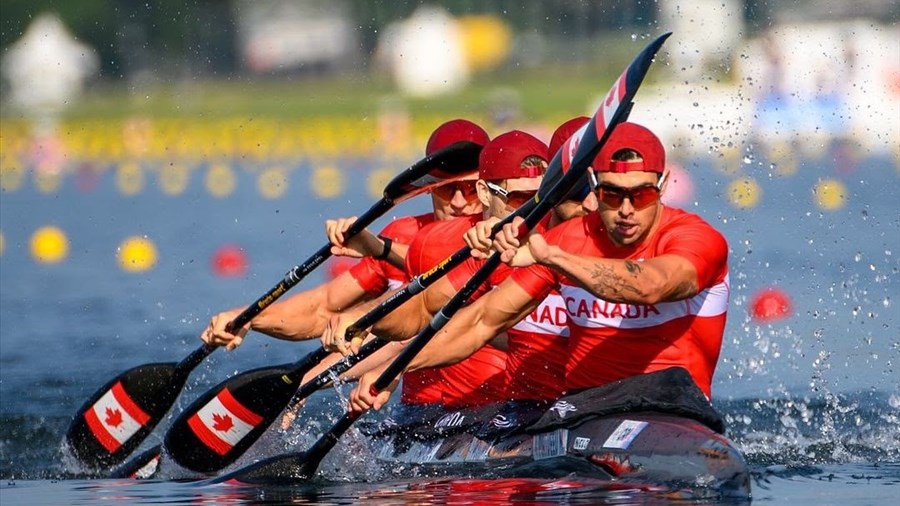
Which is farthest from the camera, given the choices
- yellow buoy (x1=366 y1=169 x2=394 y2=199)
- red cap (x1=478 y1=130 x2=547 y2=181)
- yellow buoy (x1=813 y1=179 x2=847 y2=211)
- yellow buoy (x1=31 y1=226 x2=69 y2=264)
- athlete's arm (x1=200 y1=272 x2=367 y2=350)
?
yellow buoy (x1=366 y1=169 x2=394 y2=199)

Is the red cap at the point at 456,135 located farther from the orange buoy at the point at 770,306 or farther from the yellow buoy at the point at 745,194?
the yellow buoy at the point at 745,194

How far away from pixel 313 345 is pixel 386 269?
4.62m

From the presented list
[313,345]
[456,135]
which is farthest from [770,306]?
[456,135]

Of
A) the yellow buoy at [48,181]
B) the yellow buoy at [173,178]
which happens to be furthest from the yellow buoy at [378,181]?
the yellow buoy at [48,181]

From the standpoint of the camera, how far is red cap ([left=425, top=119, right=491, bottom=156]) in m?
9.40

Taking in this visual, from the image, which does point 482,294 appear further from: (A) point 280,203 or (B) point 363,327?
(A) point 280,203

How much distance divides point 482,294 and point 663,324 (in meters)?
1.34

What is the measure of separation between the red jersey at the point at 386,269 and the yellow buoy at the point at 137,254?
1011 centimetres

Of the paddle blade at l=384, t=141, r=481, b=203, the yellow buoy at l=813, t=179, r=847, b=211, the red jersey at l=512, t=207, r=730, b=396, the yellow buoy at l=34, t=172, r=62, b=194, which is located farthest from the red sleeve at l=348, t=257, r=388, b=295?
the yellow buoy at l=34, t=172, r=62, b=194

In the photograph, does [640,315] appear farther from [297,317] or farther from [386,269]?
[297,317]

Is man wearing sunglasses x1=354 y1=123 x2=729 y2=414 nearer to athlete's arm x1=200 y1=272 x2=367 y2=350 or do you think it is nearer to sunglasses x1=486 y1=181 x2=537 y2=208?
sunglasses x1=486 y1=181 x2=537 y2=208

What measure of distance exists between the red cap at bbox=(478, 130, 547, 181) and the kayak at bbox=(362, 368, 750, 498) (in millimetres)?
1173

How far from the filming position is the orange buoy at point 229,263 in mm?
18609

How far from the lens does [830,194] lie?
24.4 metres
